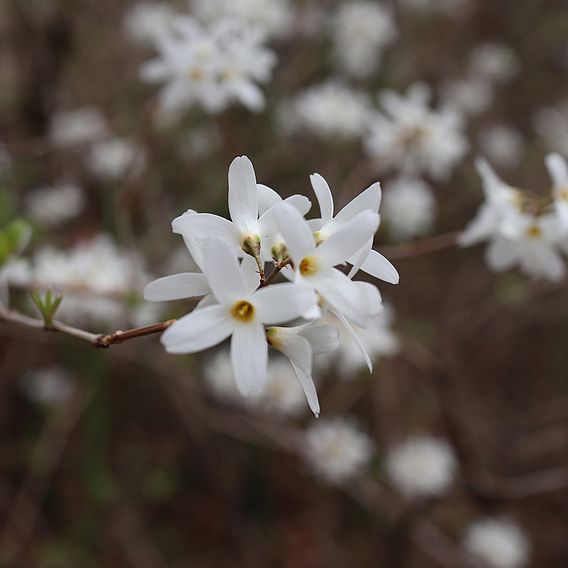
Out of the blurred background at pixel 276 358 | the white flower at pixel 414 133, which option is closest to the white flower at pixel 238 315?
the blurred background at pixel 276 358

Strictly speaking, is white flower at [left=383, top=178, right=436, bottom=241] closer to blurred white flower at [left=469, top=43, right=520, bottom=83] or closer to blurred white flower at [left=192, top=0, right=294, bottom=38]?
blurred white flower at [left=192, top=0, right=294, bottom=38]

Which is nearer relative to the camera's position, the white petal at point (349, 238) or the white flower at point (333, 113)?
the white petal at point (349, 238)

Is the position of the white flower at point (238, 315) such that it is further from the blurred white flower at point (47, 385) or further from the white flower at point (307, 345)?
the blurred white flower at point (47, 385)

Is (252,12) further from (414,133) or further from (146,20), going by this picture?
(414,133)

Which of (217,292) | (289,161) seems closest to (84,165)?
(289,161)

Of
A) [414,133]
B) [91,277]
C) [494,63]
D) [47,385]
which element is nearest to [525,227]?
[414,133]

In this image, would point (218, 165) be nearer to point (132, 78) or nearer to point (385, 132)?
point (132, 78)

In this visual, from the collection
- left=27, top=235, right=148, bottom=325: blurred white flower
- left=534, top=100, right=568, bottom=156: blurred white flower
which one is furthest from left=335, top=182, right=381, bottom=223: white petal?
left=534, top=100, right=568, bottom=156: blurred white flower
